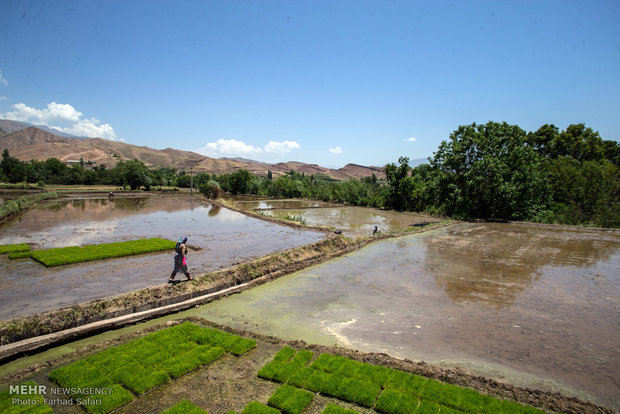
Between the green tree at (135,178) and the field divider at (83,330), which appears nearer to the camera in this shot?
the field divider at (83,330)

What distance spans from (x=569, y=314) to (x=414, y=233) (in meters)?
14.0

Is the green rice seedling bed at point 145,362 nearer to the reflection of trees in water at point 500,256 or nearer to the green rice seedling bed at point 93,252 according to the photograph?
the reflection of trees in water at point 500,256

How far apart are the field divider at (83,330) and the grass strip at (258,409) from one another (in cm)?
463

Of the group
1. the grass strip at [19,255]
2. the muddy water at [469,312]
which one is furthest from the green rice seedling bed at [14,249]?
the muddy water at [469,312]

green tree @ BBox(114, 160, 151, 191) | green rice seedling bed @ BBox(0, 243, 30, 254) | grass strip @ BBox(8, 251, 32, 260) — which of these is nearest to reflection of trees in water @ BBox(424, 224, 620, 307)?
grass strip @ BBox(8, 251, 32, 260)

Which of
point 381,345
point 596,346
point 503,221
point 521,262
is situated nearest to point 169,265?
point 381,345

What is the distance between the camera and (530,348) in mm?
7051

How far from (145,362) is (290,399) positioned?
2941 millimetres

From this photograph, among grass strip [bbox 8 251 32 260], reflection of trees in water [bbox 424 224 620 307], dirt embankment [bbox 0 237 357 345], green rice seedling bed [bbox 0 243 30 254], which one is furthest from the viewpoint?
green rice seedling bed [bbox 0 243 30 254]

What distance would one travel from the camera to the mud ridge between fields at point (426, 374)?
16.5ft

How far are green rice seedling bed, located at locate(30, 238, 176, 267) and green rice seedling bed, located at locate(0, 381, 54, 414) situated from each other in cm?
946

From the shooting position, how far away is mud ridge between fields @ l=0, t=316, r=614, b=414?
198 inches

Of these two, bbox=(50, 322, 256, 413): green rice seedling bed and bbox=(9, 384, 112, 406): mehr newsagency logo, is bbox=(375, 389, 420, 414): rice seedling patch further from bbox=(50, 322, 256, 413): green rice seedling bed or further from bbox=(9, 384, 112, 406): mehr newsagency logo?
bbox=(9, 384, 112, 406): mehr newsagency logo

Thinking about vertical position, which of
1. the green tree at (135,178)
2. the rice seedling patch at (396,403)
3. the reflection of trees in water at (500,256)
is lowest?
the rice seedling patch at (396,403)
